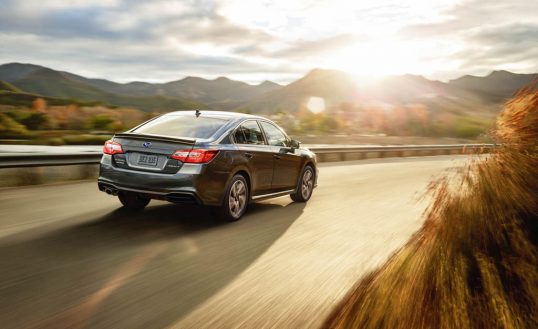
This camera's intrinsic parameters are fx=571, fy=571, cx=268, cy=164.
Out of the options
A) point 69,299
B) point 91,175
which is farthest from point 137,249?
point 91,175

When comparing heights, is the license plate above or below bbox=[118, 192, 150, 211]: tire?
above

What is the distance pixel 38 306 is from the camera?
4.28 metres

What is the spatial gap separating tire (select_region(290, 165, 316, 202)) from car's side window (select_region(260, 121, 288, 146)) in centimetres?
101

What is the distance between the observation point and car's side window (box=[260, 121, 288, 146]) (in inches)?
370

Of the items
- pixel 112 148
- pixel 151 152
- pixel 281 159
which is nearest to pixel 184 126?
pixel 151 152

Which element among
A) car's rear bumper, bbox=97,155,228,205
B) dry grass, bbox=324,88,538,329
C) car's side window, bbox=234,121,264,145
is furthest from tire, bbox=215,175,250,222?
dry grass, bbox=324,88,538,329

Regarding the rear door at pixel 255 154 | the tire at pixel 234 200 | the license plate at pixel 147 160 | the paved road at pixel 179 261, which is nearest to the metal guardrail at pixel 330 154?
the paved road at pixel 179 261

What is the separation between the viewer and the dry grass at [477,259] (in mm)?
3223

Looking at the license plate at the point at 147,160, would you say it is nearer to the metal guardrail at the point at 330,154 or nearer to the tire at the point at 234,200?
the tire at the point at 234,200

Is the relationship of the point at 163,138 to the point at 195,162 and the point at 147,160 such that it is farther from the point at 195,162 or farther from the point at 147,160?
the point at 195,162

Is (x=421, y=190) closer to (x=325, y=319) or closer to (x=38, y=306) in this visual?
(x=325, y=319)

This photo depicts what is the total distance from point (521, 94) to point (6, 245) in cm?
546

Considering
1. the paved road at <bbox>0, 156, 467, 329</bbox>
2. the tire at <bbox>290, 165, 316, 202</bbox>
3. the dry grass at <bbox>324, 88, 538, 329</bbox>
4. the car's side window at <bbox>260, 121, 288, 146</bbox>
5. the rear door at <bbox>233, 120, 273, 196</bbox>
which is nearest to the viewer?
the dry grass at <bbox>324, 88, 538, 329</bbox>

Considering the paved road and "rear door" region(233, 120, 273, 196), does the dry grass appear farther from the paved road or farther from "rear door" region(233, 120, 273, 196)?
"rear door" region(233, 120, 273, 196)
